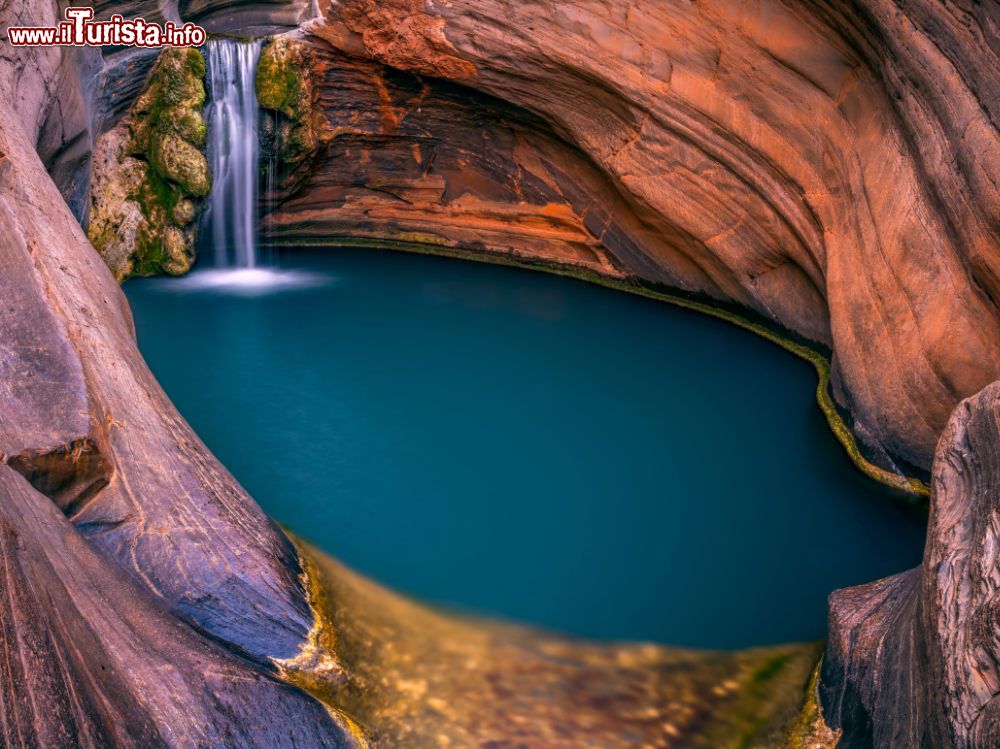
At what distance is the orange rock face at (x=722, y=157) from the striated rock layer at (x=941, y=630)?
174 centimetres

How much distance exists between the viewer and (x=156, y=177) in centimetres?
935

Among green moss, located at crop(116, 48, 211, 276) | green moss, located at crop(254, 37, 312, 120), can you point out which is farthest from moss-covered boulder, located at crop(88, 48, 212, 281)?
green moss, located at crop(254, 37, 312, 120)

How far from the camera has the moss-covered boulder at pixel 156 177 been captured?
904cm

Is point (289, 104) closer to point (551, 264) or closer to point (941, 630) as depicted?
point (551, 264)

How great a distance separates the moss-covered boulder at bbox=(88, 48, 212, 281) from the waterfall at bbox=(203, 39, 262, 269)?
0.16 m

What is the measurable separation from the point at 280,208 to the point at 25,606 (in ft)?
27.5

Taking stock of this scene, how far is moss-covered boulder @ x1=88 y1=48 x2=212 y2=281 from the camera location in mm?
9039

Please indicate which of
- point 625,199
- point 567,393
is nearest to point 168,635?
point 567,393

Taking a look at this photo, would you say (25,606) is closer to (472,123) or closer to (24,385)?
(24,385)

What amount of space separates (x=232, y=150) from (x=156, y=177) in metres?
0.88

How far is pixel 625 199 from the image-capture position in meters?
8.55

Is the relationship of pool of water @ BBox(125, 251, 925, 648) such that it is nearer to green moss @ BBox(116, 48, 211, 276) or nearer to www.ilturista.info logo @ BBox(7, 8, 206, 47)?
green moss @ BBox(116, 48, 211, 276)

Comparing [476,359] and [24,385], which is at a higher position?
[476,359]

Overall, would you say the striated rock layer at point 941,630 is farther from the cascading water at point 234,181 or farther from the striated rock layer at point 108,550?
the cascading water at point 234,181
